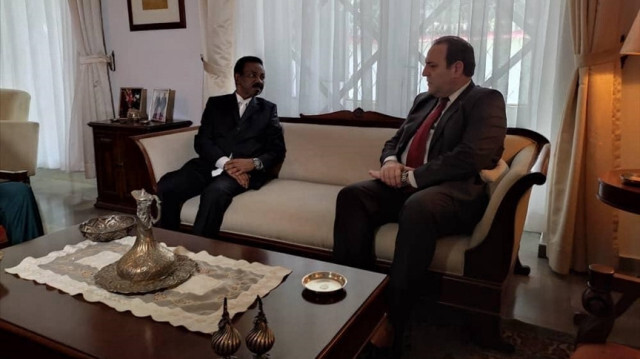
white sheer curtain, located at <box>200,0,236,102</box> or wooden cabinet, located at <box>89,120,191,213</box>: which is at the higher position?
white sheer curtain, located at <box>200,0,236,102</box>

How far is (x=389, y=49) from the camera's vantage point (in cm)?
282

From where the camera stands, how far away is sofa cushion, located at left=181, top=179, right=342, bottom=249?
84.1 inches

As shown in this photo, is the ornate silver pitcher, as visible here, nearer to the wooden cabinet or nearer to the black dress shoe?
the black dress shoe

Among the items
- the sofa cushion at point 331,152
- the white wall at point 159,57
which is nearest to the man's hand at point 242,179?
the sofa cushion at point 331,152

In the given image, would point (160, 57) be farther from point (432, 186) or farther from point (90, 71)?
point (432, 186)

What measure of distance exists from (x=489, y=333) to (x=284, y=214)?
3.25ft

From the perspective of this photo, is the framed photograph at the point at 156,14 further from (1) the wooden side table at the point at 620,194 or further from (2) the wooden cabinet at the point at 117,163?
(1) the wooden side table at the point at 620,194

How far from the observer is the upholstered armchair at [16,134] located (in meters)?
3.66

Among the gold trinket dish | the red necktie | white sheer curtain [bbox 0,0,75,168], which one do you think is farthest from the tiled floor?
white sheer curtain [bbox 0,0,75,168]

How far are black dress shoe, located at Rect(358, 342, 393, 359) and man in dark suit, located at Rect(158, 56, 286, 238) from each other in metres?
1.06

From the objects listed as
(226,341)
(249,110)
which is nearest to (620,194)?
(226,341)

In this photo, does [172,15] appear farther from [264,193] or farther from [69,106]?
[264,193]

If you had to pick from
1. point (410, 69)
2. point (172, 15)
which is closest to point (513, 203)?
point (410, 69)

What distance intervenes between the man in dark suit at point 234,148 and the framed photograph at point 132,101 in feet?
3.96
